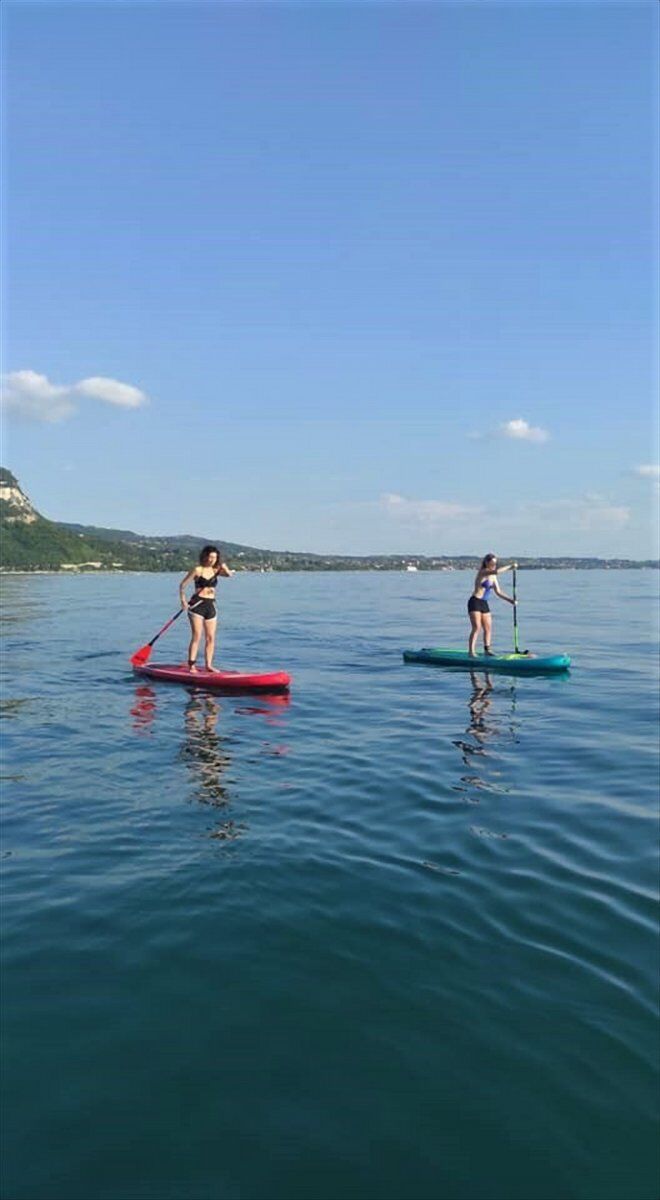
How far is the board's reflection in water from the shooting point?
9125 millimetres

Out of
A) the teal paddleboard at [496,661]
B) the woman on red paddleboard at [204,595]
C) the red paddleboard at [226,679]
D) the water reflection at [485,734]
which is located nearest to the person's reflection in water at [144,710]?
the red paddleboard at [226,679]

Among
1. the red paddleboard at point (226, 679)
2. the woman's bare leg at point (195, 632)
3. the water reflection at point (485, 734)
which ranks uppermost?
the woman's bare leg at point (195, 632)

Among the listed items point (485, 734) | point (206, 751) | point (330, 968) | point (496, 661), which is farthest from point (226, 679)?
point (330, 968)

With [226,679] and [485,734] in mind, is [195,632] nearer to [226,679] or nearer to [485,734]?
[226,679]

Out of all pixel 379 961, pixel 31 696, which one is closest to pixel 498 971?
pixel 379 961

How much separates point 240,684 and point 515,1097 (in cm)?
1366

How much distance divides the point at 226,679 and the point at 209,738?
192 inches

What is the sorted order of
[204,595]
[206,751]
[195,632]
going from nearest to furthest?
[206,751], [204,595], [195,632]

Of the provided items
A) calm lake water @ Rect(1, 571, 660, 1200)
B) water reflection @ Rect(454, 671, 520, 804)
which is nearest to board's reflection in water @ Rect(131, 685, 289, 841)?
calm lake water @ Rect(1, 571, 660, 1200)

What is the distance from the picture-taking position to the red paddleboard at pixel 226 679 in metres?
17.1

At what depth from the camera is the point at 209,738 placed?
1263 cm

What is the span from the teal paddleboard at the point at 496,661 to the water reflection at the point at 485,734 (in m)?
0.97

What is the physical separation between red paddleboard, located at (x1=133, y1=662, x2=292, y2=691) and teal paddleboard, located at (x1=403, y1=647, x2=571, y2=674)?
18.4ft

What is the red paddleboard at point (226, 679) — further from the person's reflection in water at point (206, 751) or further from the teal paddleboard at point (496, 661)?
the teal paddleboard at point (496, 661)
